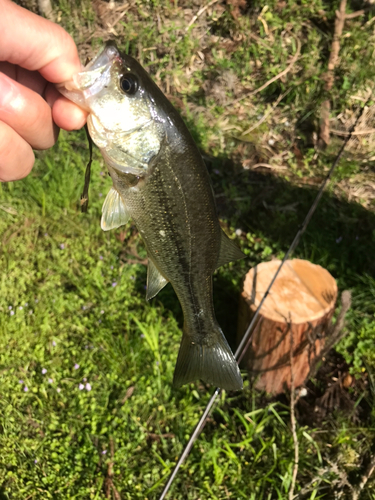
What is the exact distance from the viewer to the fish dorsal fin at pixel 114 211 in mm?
1591

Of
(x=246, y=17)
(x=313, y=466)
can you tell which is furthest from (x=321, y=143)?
(x=313, y=466)

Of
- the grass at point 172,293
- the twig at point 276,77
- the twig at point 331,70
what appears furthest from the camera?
the twig at point 276,77

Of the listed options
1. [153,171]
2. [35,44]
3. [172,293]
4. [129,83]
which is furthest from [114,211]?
[172,293]

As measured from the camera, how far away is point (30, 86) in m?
1.75

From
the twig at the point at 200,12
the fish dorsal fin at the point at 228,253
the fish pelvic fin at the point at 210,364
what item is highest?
the twig at the point at 200,12

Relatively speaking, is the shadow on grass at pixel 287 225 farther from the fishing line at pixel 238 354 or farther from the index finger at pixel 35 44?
the index finger at pixel 35 44

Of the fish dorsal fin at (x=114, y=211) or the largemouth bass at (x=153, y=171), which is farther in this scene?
the fish dorsal fin at (x=114, y=211)

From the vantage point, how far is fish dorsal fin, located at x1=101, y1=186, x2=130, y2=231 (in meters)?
1.59

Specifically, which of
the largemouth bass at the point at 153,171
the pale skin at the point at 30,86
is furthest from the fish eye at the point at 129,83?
the pale skin at the point at 30,86

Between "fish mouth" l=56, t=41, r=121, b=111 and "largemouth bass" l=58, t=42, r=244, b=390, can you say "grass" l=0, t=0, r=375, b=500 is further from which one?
"fish mouth" l=56, t=41, r=121, b=111

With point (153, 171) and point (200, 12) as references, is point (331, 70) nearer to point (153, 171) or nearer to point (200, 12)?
point (200, 12)

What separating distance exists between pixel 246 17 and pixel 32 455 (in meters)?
5.76

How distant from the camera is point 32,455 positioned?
276 cm

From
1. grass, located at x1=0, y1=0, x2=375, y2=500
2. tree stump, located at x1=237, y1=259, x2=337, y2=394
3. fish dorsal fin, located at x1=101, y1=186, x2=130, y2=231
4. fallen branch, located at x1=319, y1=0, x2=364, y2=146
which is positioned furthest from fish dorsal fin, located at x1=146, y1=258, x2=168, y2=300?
fallen branch, located at x1=319, y1=0, x2=364, y2=146
